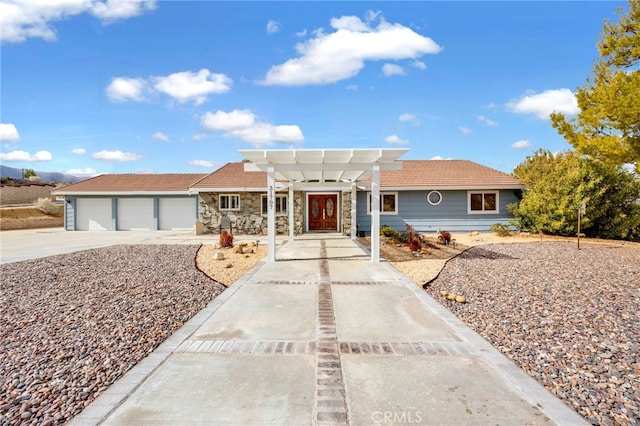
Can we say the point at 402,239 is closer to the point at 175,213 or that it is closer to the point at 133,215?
the point at 175,213

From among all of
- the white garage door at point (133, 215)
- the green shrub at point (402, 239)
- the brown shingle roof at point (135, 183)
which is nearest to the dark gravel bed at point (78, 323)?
the green shrub at point (402, 239)

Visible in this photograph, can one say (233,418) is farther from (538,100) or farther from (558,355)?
(538,100)

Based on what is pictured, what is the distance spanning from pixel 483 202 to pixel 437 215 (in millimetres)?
2449

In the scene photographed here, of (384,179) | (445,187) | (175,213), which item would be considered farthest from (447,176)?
(175,213)

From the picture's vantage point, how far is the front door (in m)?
17.8

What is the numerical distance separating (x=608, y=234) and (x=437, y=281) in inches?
498

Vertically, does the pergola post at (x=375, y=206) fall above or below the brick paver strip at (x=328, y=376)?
above

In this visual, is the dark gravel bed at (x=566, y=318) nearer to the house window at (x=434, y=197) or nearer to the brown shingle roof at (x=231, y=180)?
the house window at (x=434, y=197)

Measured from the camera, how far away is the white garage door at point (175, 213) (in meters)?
21.0

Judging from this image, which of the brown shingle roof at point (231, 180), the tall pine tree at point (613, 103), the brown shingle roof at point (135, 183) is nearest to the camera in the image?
the tall pine tree at point (613, 103)

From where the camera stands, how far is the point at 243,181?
1794cm

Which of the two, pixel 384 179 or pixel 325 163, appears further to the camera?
pixel 384 179

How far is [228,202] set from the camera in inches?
698

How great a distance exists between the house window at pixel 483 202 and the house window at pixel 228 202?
482 inches
